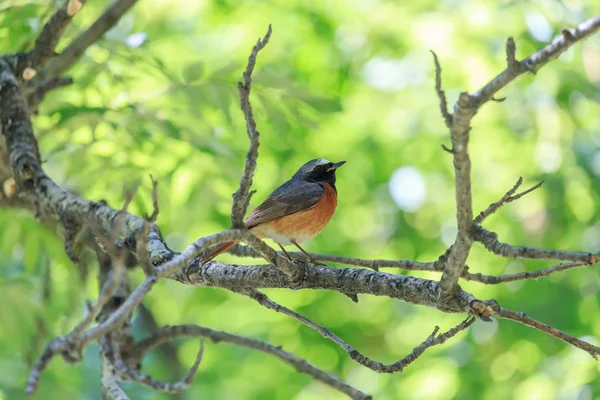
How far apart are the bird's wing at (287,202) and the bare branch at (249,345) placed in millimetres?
1139

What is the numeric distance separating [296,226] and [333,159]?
3.16m

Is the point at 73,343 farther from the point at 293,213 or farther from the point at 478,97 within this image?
the point at 293,213

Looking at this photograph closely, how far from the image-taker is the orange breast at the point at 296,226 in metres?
6.45

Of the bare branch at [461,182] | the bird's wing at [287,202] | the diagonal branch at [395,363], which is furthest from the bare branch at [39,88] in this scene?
the bare branch at [461,182]

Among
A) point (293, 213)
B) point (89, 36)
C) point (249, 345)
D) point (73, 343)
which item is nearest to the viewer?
point (73, 343)

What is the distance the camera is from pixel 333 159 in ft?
31.3

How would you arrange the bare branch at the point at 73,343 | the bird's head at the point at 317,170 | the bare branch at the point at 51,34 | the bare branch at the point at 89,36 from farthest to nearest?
the bird's head at the point at 317,170, the bare branch at the point at 89,36, the bare branch at the point at 51,34, the bare branch at the point at 73,343

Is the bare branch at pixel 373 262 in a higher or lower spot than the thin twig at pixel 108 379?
higher

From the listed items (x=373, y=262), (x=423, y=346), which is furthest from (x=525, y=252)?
(x=373, y=262)

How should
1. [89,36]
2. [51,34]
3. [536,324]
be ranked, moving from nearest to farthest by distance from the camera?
[536,324], [51,34], [89,36]

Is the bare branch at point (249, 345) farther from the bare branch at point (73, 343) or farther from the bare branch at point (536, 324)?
the bare branch at point (73, 343)

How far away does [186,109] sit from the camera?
657cm

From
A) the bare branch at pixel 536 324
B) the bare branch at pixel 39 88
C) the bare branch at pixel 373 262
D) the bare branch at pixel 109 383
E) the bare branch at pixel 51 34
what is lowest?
the bare branch at pixel 109 383

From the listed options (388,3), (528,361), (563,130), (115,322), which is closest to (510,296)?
(528,361)
